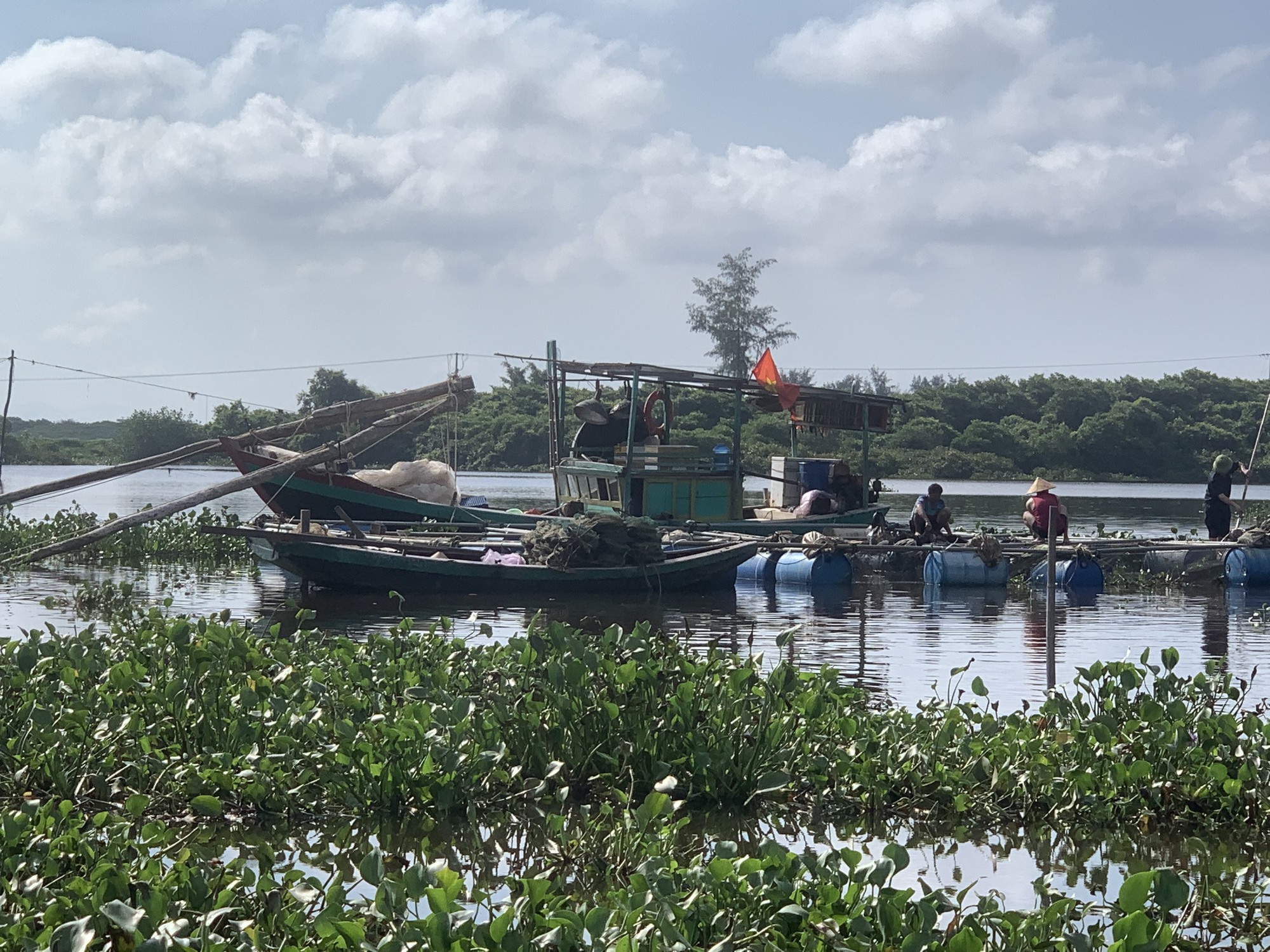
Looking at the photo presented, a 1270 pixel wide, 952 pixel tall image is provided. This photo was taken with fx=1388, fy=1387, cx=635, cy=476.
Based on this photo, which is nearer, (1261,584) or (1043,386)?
(1261,584)

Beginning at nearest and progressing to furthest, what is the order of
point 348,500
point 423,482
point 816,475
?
point 816,475 → point 348,500 → point 423,482

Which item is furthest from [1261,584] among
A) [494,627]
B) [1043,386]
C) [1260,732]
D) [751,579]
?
[1043,386]

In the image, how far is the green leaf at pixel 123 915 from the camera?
386 centimetres

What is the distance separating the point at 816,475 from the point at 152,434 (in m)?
74.7

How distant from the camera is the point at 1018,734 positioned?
24.2 ft

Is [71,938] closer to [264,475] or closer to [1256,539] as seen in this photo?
[264,475]

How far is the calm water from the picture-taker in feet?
22.3

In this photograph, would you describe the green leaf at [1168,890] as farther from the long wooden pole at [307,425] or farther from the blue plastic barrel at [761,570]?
the long wooden pole at [307,425]

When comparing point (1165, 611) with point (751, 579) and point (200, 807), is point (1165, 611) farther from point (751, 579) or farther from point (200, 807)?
point (200, 807)

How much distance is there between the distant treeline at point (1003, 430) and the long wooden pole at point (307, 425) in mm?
44354

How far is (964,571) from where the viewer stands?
70.1ft

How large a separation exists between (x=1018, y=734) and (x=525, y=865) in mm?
2719

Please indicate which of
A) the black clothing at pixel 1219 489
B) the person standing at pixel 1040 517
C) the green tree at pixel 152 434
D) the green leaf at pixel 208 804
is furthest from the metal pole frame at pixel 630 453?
the green tree at pixel 152 434

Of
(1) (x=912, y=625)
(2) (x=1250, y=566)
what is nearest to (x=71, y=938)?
(1) (x=912, y=625)
